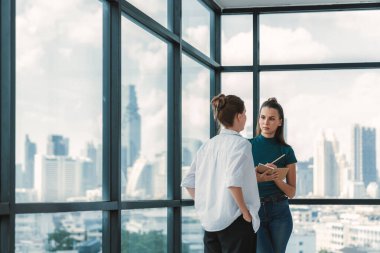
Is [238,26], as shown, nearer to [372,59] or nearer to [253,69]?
[253,69]

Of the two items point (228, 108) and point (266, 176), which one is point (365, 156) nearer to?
point (266, 176)

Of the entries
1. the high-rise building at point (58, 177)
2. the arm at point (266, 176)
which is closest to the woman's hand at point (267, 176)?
the arm at point (266, 176)

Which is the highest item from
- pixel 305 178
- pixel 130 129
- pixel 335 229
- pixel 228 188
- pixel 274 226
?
pixel 130 129

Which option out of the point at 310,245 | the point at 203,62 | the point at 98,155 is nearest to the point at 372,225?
the point at 310,245

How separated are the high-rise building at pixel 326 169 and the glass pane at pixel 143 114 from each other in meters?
1.82

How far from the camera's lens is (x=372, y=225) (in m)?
6.78

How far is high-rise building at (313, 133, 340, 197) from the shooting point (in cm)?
683

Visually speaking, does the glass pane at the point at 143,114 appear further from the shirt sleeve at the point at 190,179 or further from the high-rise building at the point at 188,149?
the shirt sleeve at the point at 190,179

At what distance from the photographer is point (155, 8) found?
17.2 ft

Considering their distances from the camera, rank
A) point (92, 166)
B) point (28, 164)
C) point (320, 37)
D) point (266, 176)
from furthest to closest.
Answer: point (320, 37) → point (266, 176) → point (92, 166) → point (28, 164)

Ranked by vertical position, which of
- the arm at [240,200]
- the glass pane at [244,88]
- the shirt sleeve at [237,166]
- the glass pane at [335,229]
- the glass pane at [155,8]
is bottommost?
the glass pane at [335,229]

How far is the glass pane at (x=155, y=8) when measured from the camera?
4898 mm

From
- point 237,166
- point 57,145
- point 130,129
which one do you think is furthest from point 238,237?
point 130,129

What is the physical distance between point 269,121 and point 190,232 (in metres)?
1.86
